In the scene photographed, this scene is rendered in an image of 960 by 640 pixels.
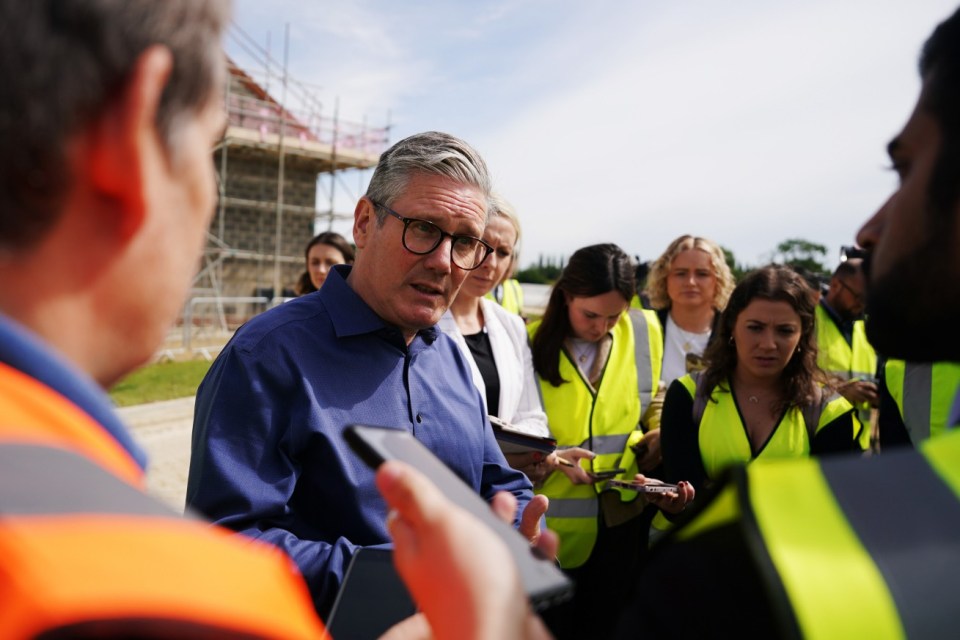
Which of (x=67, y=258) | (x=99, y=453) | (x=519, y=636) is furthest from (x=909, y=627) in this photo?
(x=67, y=258)

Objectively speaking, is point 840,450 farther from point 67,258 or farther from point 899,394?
point 67,258

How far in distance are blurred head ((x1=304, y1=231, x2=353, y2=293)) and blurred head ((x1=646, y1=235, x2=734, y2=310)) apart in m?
2.39

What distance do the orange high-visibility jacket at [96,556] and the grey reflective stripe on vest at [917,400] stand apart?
287cm

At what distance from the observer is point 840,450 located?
2.92 meters

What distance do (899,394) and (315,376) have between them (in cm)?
259

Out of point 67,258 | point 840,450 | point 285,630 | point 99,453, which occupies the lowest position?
point 840,450

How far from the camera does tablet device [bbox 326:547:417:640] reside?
1.33 metres

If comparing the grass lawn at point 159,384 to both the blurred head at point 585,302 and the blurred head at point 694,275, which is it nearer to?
the blurred head at point 585,302

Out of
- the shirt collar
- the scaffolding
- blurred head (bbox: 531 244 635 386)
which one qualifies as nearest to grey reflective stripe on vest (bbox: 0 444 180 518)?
the shirt collar

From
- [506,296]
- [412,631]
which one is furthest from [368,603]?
[506,296]

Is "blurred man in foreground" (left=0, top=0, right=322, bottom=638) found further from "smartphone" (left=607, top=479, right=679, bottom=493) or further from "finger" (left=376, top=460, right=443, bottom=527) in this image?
"smartphone" (left=607, top=479, right=679, bottom=493)

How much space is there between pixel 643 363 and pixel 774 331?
0.78 m

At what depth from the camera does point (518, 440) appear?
8.55 feet

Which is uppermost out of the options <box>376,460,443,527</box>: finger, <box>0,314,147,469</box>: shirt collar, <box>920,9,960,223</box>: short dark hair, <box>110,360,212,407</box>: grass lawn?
<box>920,9,960,223</box>: short dark hair
